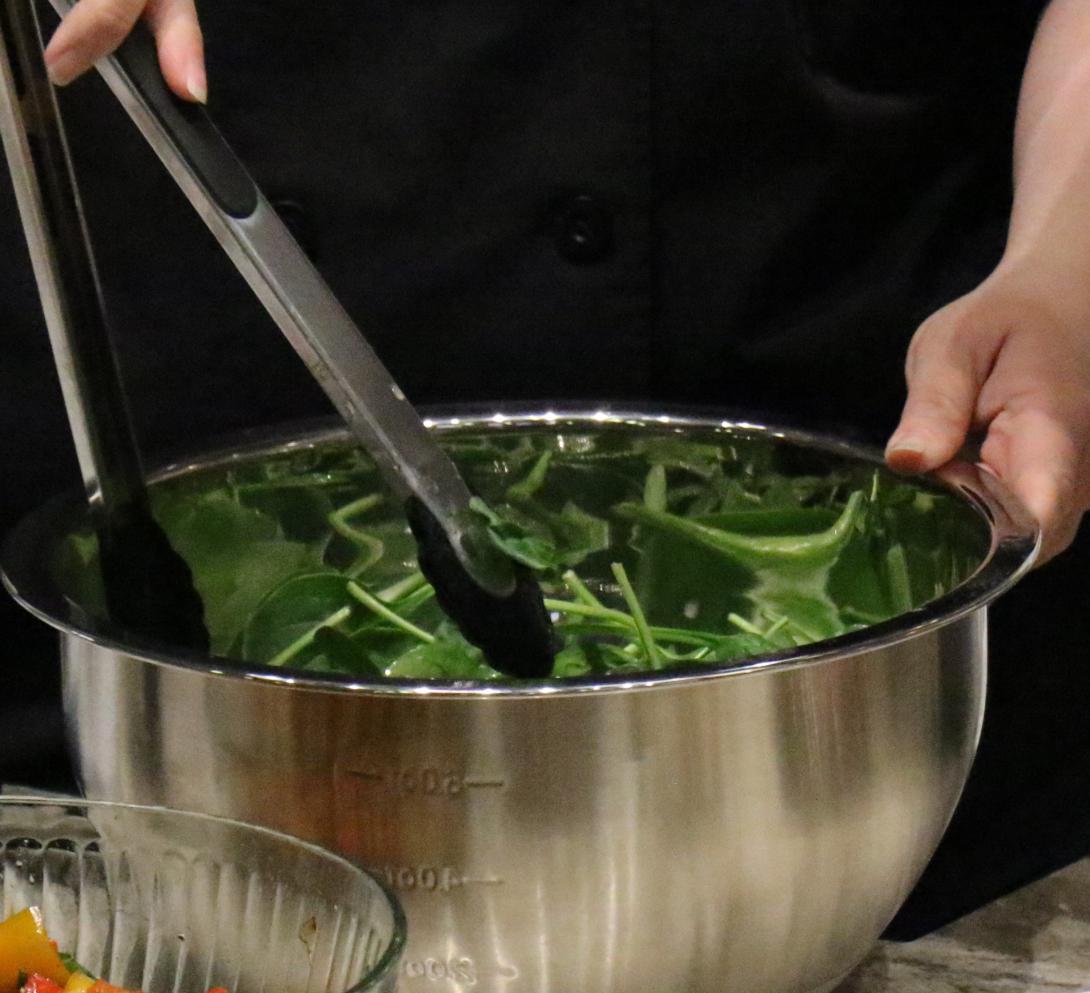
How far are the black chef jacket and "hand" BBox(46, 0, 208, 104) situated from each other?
0.33 metres

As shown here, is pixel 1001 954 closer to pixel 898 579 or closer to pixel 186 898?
pixel 898 579

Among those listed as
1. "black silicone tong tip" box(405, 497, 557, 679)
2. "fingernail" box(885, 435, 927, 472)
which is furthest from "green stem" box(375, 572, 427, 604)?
"fingernail" box(885, 435, 927, 472)

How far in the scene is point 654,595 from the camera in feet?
2.61

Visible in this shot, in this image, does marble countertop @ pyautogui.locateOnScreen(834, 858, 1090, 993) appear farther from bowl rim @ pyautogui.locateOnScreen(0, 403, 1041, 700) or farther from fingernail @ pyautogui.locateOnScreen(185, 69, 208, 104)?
fingernail @ pyautogui.locateOnScreen(185, 69, 208, 104)

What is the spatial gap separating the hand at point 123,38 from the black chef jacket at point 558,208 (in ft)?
1.10

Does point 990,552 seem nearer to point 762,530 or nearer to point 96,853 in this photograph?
point 762,530

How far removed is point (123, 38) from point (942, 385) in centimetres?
40

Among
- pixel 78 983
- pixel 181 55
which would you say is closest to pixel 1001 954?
pixel 78 983

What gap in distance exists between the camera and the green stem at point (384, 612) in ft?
2.39

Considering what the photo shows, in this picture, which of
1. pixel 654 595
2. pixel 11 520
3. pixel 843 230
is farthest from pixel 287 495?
pixel 843 230

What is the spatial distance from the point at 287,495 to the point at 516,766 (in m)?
0.30

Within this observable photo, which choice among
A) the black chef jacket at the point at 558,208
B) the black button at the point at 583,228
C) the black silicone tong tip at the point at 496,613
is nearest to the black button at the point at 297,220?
the black chef jacket at the point at 558,208

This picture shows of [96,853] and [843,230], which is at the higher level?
[843,230]

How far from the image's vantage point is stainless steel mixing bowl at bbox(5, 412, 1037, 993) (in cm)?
51
